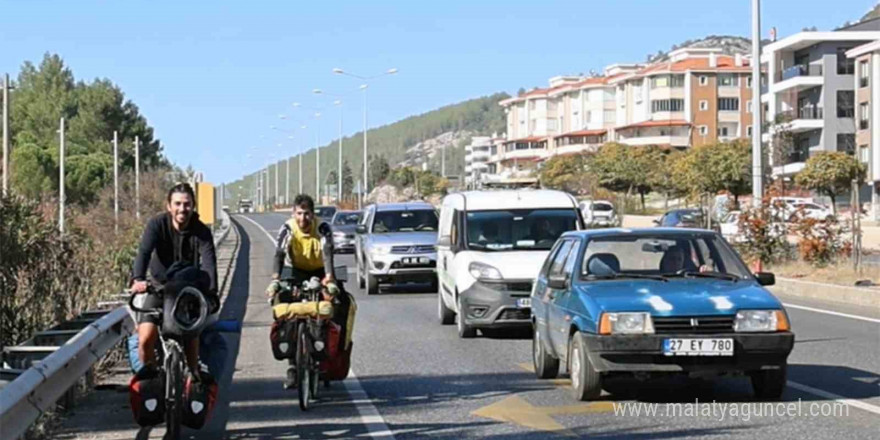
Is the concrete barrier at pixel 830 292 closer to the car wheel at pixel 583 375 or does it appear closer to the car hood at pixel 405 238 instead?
the car hood at pixel 405 238

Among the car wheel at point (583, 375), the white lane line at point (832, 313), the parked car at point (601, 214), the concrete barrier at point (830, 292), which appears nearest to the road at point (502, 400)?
the car wheel at point (583, 375)

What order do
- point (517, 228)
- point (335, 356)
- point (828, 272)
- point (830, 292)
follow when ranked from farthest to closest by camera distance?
point (828, 272)
point (830, 292)
point (517, 228)
point (335, 356)

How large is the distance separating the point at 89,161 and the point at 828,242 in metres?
48.3

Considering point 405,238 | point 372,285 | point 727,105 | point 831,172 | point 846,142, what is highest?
point 727,105

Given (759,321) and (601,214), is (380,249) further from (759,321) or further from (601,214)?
(601,214)

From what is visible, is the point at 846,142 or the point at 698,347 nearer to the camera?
the point at 698,347

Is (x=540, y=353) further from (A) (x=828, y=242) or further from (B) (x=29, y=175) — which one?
(B) (x=29, y=175)

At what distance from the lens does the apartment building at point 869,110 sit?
78.1 meters

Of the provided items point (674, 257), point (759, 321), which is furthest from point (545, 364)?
point (759, 321)

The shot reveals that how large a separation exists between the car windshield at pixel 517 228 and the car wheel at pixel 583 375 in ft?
21.5

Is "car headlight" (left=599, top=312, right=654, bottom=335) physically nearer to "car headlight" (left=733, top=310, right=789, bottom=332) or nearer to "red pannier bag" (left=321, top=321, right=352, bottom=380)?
"car headlight" (left=733, top=310, right=789, bottom=332)

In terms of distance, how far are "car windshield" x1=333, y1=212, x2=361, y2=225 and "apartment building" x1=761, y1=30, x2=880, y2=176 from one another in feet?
142

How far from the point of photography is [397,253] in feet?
85.9

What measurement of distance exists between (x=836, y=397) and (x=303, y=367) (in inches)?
172
